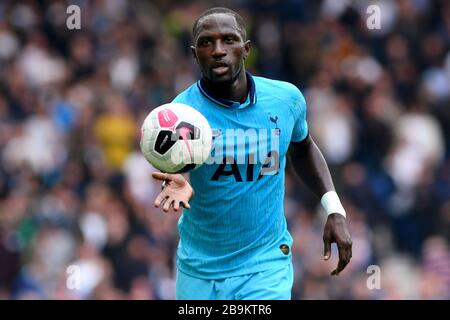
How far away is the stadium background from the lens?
13945mm

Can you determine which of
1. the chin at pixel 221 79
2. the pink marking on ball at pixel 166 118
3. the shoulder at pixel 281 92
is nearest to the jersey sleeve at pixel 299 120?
the shoulder at pixel 281 92

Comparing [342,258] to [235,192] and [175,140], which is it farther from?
[175,140]

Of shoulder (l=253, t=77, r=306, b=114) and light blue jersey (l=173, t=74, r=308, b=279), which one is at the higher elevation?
shoulder (l=253, t=77, r=306, b=114)

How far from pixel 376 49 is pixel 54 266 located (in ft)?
18.7

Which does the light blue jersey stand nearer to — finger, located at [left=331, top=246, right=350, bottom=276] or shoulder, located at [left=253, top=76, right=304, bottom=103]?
shoulder, located at [left=253, top=76, right=304, bottom=103]

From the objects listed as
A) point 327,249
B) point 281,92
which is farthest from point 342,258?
point 281,92

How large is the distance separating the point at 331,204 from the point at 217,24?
4.45ft

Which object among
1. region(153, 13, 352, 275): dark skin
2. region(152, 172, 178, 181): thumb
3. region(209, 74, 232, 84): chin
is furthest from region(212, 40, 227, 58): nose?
region(152, 172, 178, 181): thumb

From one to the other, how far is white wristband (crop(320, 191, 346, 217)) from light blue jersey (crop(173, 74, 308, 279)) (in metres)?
0.33

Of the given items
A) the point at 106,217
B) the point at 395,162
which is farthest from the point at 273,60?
the point at 106,217

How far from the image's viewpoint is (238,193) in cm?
756

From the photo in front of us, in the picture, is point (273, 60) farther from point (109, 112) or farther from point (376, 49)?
point (109, 112)

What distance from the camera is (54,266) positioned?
1402 centimetres

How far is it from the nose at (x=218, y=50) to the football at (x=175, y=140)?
15.6 inches
